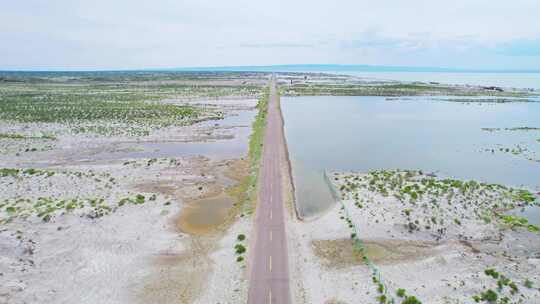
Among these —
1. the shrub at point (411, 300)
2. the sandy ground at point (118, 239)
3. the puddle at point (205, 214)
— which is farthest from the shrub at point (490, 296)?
the puddle at point (205, 214)

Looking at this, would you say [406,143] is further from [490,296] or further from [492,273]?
[490,296]

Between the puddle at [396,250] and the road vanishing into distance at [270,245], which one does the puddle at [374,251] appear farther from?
the road vanishing into distance at [270,245]

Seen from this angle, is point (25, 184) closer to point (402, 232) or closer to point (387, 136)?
point (402, 232)

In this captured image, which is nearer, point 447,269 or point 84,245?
point 447,269

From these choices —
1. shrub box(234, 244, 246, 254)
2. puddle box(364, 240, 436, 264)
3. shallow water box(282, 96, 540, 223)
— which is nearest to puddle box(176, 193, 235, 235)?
shrub box(234, 244, 246, 254)

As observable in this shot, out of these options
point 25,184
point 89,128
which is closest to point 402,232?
point 25,184

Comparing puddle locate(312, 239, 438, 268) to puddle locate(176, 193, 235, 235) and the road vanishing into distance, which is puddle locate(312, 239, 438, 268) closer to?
the road vanishing into distance

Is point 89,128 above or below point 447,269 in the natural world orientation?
above
